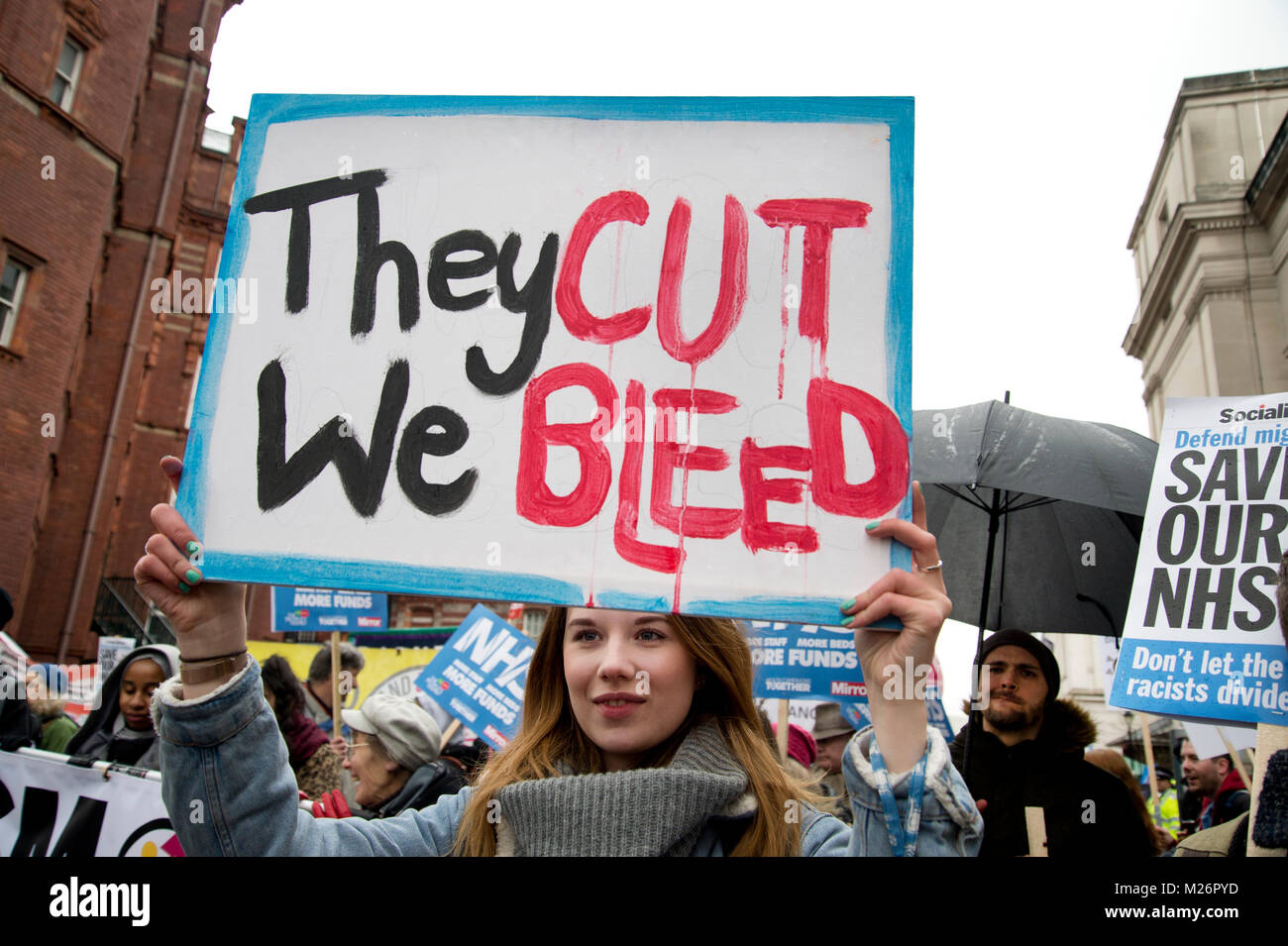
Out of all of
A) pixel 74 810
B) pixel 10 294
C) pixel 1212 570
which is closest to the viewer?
pixel 1212 570

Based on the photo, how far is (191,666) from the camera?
1665 mm

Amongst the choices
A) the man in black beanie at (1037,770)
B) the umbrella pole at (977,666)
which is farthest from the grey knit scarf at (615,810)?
the umbrella pole at (977,666)

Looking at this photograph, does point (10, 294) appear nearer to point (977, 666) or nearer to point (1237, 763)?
point (977, 666)

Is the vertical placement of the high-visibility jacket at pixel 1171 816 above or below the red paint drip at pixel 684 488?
below

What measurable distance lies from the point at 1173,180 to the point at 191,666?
99.9 feet

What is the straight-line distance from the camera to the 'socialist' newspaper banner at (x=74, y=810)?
10.9ft

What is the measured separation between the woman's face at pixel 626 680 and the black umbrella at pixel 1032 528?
2.31 m

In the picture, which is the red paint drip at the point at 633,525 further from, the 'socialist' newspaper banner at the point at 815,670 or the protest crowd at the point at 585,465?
the 'socialist' newspaper banner at the point at 815,670

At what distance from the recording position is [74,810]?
3.39 metres

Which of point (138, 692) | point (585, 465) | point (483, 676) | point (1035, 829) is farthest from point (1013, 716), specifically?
point (138, 692)

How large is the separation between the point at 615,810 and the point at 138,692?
3782 millimetres
